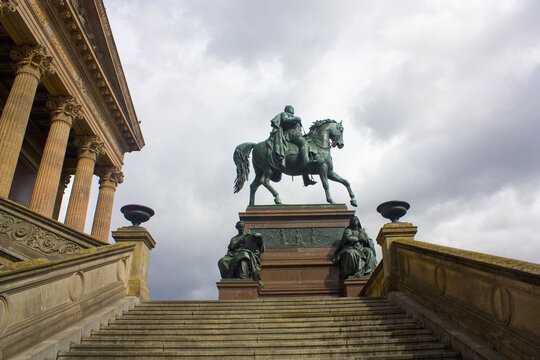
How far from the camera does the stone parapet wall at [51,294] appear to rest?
16.1ft

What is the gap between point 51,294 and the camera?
5.74 m

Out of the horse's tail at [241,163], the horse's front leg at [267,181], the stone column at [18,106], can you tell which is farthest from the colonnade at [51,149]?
the horse's front leg at [267,181]

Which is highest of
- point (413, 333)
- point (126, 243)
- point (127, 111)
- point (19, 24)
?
point (127, 111)

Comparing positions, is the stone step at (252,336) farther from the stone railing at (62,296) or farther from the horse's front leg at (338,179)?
the horse's front leg at (338,179)

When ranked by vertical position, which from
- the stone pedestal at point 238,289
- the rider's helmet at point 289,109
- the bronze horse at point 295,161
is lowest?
the stone pedestal at point 238,289

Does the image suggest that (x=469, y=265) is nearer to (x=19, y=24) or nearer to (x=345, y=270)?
(x=345, y=270)

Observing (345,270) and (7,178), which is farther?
(7,178)

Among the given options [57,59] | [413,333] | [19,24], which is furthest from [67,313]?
[57,59]

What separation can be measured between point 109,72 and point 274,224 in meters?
18.2

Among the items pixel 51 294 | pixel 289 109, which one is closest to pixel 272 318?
pixel 51 294

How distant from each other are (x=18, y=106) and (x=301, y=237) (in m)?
11.6

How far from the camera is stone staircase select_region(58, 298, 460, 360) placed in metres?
5.54

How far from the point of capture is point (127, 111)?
28.5 meters

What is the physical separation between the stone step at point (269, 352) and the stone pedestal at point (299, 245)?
5.72 m
